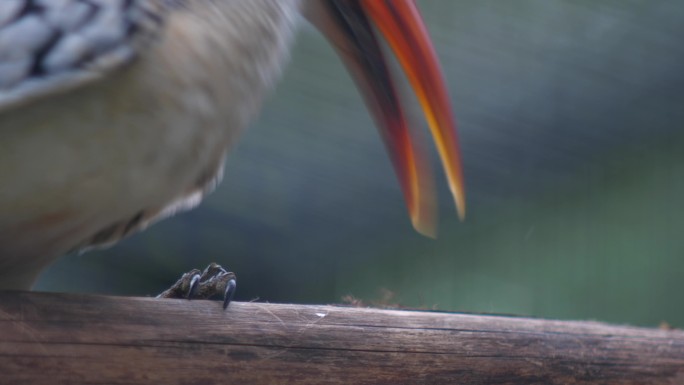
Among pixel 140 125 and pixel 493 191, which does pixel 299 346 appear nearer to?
pixel 140 125

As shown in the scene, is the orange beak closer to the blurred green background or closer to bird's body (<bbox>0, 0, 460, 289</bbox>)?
bird's body (<bbox>0, 0, 460, 289</bbox>)

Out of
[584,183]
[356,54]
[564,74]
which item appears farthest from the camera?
[584,183]

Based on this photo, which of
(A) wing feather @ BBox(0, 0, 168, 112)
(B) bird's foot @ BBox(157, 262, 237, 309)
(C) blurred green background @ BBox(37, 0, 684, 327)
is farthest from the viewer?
(C) blurred green background @ BBox(37, 0, 684, 327)

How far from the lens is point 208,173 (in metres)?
0.73

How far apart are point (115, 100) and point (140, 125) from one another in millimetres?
24

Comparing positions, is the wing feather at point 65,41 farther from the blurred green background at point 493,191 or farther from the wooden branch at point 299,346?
the blurred green background at point 493,191

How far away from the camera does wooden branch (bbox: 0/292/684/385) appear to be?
23.1 inches

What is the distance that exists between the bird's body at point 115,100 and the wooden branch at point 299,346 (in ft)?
0.25

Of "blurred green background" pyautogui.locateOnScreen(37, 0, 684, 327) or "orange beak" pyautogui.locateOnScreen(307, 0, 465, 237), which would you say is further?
"blurred green background" pyautogui.locateOnScreen(37, 0, 684, 327)

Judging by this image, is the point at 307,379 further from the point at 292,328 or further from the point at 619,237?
the point at 619,237

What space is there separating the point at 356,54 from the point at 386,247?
95 cm

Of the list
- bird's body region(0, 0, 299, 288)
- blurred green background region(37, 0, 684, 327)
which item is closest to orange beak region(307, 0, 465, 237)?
bird's body region(0, 0, 299, 288)

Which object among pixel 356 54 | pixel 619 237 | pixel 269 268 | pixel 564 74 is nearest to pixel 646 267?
pixel 619 237

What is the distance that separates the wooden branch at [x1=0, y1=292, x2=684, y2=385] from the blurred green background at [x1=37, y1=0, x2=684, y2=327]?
62 centimetres
